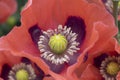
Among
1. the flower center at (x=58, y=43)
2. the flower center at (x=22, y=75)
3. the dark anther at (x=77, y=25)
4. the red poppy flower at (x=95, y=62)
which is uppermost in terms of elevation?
the dark anther at (x=77, y=25)

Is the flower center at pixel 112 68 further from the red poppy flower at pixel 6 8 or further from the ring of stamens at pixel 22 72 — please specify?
the red poppy flower at pixel 6 8

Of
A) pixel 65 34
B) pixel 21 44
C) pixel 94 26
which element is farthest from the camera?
pixel 65 34

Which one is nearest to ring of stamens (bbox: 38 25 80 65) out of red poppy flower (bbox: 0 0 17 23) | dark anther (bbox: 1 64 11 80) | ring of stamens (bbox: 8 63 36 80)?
ring of stamens (bbox: 8 63 36 80)

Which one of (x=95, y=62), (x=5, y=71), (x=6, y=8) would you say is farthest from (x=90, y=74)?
(x=6, y=8)

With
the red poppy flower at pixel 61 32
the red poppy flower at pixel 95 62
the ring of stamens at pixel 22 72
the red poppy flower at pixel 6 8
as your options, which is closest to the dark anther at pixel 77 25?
the red poppy flower at pixel 61 32

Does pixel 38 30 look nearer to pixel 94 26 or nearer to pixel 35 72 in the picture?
pixel 35 72

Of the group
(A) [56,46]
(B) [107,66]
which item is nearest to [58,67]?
(A) [56,46]

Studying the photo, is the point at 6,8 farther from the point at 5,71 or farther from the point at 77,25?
the point at 77,25
